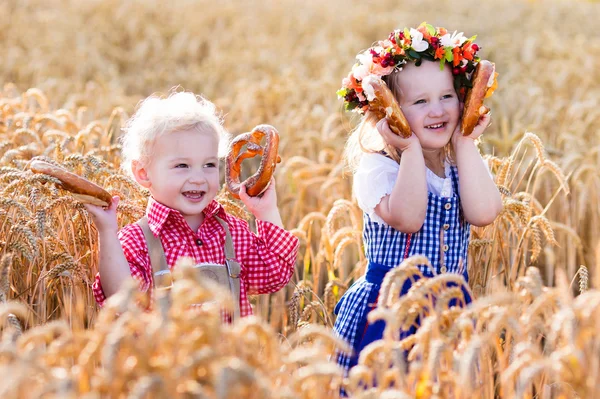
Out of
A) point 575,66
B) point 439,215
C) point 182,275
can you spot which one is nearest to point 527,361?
point 182,275

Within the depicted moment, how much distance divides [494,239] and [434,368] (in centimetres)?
183

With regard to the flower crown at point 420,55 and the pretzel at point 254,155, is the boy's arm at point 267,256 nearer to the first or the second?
the pretzel at point 254,155

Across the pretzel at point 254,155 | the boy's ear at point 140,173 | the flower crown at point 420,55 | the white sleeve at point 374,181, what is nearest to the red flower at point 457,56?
the flower crown at point 420,55

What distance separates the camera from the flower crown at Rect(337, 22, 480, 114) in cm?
332

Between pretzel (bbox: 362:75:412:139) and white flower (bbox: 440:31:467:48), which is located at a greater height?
white flower (bbox: 440:31:467:48)

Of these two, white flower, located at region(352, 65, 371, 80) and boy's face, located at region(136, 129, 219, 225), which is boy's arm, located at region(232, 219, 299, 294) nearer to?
boy's face, located at region(136, 129, 219, 225)

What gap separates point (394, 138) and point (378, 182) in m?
0.18

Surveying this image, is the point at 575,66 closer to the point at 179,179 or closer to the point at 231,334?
the point at 179,179

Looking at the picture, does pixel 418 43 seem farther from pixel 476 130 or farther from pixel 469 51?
pixel 476 130

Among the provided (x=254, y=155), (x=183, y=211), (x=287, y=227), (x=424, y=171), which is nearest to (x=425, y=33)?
(x=424, y=171)

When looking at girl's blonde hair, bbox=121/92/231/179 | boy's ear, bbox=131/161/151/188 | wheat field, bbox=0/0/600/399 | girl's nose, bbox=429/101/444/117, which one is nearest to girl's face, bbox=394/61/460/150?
girl's nose, bbox=429/101/444/117

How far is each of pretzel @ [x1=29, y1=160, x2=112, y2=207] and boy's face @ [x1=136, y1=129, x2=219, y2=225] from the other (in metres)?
0.23

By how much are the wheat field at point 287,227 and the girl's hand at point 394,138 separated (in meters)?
0.57

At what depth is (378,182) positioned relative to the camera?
10.8 ft
